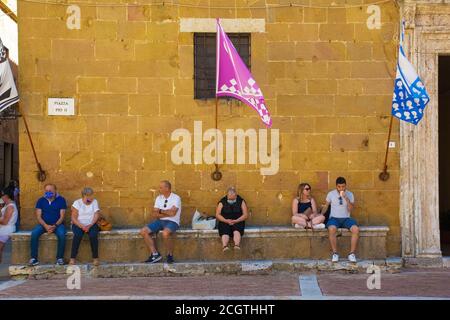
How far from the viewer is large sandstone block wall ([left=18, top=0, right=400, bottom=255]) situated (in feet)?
39.4

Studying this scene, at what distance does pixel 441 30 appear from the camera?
12172 millimetres

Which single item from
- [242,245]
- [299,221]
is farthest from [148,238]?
[299,221]

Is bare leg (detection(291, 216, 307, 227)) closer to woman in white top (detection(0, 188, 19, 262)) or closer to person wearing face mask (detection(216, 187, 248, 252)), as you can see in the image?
person wearing face mask (detection(216, 187, 248, 252))

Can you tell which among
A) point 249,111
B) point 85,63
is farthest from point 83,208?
point 249,111

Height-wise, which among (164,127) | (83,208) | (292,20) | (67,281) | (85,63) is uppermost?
(292,20)

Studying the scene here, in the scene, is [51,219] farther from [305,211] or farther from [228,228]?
[305,211]

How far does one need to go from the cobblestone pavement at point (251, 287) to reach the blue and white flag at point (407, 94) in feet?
8.95

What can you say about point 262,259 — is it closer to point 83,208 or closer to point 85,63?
point 83,208

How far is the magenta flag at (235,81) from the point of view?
11.0 m

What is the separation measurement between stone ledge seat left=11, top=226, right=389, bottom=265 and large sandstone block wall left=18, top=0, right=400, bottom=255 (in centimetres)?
50

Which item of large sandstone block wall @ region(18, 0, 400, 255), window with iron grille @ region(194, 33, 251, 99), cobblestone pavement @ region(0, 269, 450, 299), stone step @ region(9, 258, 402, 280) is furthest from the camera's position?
window with iron grille @ region(194, 33, 251, 99)

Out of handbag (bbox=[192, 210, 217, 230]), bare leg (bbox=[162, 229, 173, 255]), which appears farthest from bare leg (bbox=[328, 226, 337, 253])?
bare leg (bbox=[162, 229, 173, 255])

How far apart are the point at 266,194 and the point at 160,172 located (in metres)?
2.02

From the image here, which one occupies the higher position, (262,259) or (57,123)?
(57,123)
